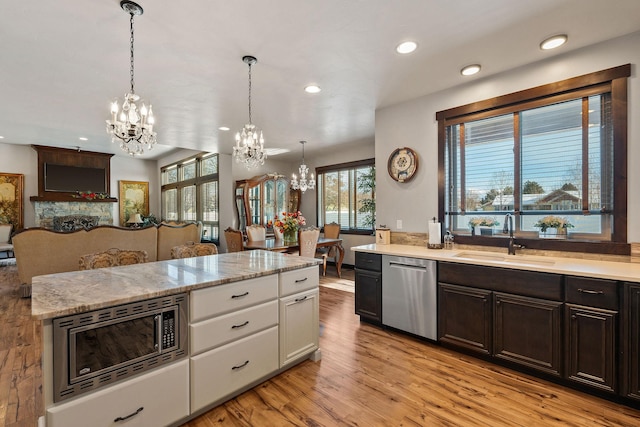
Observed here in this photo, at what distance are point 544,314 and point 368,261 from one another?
64.3 inches

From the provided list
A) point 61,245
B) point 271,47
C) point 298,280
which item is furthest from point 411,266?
point 61,245

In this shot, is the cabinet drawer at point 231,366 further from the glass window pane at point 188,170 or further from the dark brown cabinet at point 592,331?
the glass window pane at point 188,170

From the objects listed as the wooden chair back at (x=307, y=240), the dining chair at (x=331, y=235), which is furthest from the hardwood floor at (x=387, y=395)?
the dining chair at (x=331, y=235)

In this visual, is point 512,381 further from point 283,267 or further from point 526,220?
point 283,267

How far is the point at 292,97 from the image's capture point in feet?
11.8

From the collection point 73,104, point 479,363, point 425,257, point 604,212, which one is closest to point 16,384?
point 73,104

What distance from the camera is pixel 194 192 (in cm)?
823

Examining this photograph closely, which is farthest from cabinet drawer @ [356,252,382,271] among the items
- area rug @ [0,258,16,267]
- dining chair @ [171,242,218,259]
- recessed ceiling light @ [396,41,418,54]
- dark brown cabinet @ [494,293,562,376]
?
area rug @ [0,258,16,267]

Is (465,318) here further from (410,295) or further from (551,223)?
(551,223)

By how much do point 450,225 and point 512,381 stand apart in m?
1.58

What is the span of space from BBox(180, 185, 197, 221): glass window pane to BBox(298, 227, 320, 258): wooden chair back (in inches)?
187

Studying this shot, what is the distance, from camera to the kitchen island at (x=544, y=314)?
1.93 m

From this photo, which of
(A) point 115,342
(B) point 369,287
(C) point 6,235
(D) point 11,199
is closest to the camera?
(A) point 115,342

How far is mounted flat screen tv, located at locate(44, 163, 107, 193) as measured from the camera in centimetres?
759
